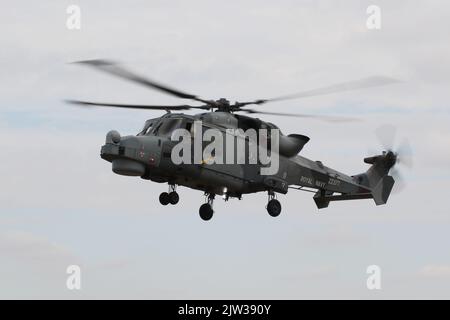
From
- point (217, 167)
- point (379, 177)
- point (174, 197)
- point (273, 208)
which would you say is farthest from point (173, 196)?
point (379, 177)

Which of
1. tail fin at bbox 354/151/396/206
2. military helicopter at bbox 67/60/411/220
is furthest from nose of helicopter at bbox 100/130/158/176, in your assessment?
tail fin at bbox 354/151/396/206

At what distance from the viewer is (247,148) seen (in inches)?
1533

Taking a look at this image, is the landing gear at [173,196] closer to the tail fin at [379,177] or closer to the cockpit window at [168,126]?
the cockpit window at [168,126]

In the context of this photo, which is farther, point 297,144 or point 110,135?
point 297,144

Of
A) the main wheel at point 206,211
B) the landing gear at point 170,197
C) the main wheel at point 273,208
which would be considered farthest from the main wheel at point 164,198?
the main wheel at point 273,208

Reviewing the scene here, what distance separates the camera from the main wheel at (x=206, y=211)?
39.4 metres

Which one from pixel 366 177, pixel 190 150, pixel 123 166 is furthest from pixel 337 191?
pixel 123 166

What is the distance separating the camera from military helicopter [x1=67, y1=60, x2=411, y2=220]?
35.6 m

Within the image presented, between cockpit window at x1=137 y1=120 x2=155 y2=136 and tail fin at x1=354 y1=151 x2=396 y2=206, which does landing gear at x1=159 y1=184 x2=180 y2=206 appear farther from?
tail fin at x1=354 y1=151 x2=396 y2=206

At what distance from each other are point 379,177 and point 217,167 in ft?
35.3

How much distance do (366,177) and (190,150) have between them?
11.5 metres

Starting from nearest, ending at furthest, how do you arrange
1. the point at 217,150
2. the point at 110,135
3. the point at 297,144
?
the point at 110,135 < the point at 217,150 < the point at 297,144

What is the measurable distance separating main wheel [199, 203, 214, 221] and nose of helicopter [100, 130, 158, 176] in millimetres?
4235

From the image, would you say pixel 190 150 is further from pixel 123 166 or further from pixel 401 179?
pixel 401 179
